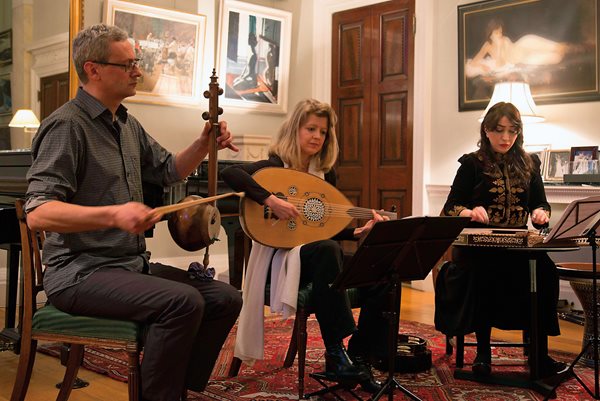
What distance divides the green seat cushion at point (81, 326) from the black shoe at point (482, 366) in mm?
1692

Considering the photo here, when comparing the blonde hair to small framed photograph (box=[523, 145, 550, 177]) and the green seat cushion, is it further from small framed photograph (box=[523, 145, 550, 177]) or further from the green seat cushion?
small framed photograph (box=[523, 145, 550, 177])

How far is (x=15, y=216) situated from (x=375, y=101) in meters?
3.50

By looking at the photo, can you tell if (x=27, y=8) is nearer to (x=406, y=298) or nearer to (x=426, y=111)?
(x=426, y=111)

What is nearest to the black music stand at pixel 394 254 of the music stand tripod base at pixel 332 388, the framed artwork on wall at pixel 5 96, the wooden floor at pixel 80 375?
the music stand tripod base at pixel 332 388

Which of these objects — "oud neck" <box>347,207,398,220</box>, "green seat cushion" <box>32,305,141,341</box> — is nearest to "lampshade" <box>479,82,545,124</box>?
"oud neck" <box>347,207,398,220</box>

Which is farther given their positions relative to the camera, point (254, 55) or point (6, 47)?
point (254, 55)

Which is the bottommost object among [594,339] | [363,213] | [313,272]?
[594,339]

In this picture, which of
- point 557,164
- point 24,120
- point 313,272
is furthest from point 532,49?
point 24,120

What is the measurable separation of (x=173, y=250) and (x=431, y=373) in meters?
3.02

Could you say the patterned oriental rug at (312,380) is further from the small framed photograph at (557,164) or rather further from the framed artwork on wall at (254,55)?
the framed artwork on wall at (254,55)

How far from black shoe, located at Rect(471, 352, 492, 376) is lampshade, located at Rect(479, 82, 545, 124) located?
1.94 m

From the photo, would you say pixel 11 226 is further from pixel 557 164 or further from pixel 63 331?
pixel 557 164

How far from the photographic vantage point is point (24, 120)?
4656 millimetres

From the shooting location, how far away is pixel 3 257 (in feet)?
15.8
